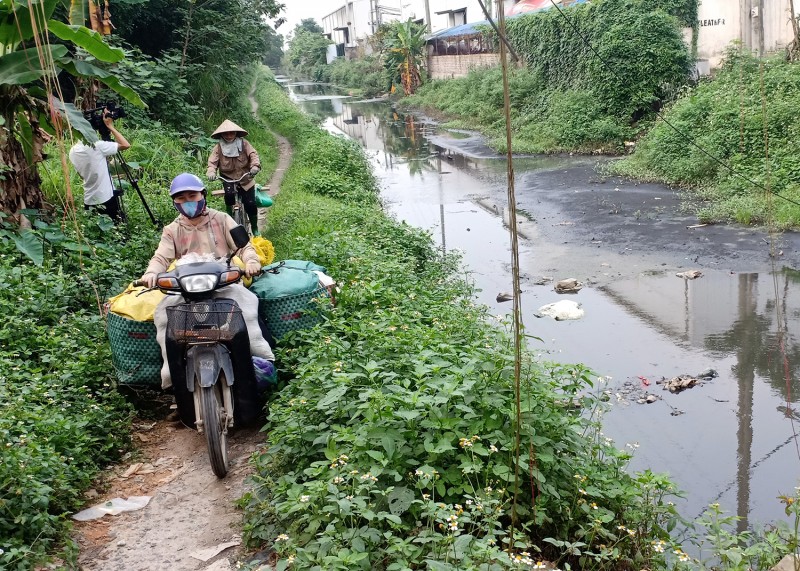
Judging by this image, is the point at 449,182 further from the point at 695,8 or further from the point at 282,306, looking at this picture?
the point at 282,306

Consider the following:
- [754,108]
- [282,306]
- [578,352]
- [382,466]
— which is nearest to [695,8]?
[754,108]

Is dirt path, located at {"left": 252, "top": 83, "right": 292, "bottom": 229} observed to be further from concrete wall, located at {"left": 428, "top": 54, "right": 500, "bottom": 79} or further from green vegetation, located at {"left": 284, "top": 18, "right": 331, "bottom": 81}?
green vegetation, located at {"left": 284, "top": 18, "right": 331, "bottom": 81}

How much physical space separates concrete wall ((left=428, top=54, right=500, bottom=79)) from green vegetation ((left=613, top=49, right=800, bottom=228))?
15.3 meters

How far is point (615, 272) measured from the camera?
9.29 meters

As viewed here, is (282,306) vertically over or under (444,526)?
over

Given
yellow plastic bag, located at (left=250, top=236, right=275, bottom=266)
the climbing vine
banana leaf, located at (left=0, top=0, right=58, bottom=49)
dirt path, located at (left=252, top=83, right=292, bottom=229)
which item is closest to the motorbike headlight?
yellow plastic bag, located at (left=250, top=236, right=275, bottom=266)

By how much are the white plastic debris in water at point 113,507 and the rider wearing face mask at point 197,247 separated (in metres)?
0.75

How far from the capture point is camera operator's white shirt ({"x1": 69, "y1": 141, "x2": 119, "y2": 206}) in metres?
7.39

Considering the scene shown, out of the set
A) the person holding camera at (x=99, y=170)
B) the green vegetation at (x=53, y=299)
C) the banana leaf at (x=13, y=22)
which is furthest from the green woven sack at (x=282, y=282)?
the person holding camera at (x=99, y=170)

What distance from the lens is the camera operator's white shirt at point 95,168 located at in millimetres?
7395

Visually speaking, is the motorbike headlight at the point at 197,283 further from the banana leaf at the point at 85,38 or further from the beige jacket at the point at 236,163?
the beige jacket at the point at 236,163

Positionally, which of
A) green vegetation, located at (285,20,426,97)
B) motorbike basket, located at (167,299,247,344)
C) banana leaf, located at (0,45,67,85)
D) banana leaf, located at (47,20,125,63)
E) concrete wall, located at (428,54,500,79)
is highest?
green vegetation, located at (285,20,426,97)

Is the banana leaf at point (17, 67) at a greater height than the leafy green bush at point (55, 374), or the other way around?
the banana leaf at point (17, 67)

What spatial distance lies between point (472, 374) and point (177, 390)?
6.22 ft
